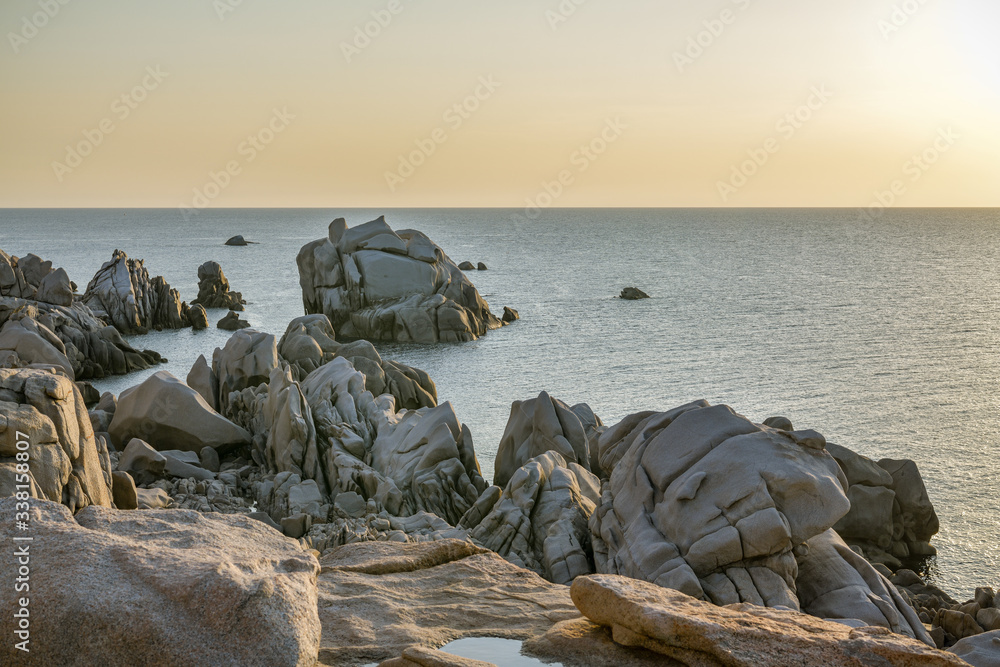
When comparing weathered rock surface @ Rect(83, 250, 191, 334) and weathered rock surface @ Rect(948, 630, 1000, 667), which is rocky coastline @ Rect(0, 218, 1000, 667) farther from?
weathered rock surface @ Rect(83, 250, 191, 334)

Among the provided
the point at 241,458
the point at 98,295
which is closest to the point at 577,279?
the point at 98,295

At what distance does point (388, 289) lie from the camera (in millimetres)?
52750

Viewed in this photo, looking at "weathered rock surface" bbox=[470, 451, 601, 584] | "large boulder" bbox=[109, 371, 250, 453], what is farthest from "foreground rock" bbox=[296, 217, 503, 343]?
"weathered rock surface" bbox=[470, 451, 601, 584]

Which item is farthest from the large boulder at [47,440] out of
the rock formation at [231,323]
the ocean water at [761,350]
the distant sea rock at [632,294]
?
the distant sea rock at [632,294]

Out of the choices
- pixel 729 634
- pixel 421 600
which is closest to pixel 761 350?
pixel 421 600

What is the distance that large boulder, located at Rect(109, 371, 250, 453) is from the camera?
22422 mm

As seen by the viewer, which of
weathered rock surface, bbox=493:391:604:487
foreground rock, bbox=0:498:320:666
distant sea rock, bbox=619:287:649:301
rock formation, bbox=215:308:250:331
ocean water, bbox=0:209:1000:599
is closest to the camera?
foreground rock, bbox=0:498:320:666

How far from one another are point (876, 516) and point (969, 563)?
302 centimetres

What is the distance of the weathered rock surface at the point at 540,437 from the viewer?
20969 mm

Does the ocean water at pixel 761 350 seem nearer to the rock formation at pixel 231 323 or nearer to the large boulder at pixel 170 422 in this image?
the rock formation at pixel 231 323

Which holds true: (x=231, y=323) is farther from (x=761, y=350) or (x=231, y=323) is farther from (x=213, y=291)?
(x=761, y=350)

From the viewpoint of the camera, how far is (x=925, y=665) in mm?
5609

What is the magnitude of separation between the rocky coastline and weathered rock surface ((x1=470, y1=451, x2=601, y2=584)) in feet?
0.17

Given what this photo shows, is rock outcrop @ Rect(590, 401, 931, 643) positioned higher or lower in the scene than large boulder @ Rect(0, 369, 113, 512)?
lower
